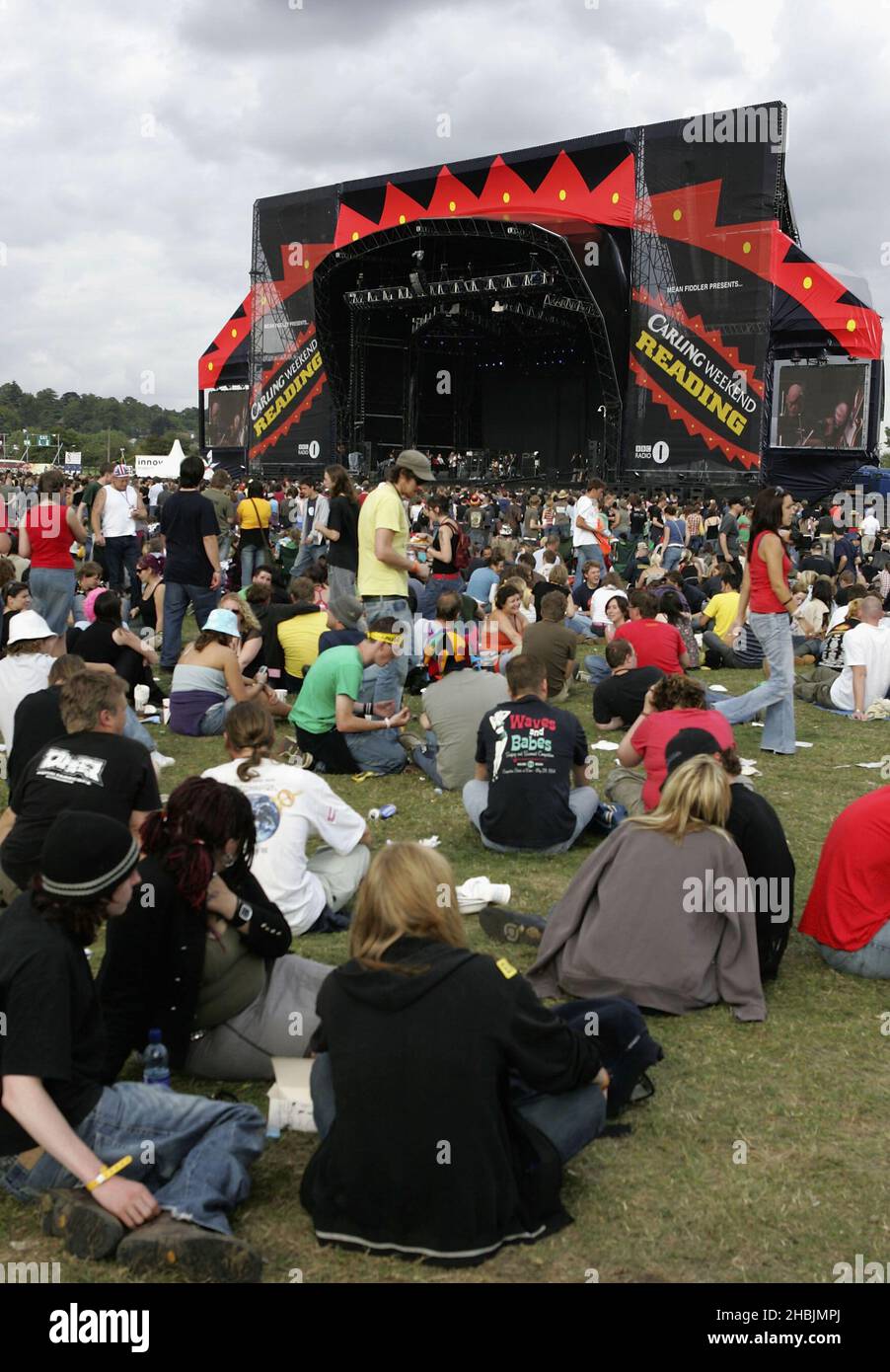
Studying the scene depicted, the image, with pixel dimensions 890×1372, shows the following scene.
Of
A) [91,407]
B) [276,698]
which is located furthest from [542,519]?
[91,407]

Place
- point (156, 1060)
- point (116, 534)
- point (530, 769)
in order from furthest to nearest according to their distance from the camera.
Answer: point (116, 534) < point (530, 769) < point (156, 1060)

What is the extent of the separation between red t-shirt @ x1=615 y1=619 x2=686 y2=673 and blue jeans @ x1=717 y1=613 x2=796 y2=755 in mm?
529

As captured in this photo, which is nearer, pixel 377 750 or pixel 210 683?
pixel 377 750

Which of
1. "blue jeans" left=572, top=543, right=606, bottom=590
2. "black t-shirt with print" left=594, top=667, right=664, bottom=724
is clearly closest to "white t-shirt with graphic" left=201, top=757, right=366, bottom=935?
"black t-shirt with print" left=594, top=667, right=664, bottom=724

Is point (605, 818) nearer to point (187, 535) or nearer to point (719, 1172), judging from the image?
point (719, 1172)

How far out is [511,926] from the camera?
5.15m

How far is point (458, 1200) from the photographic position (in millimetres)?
2926

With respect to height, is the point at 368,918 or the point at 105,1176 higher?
the point at 368,918

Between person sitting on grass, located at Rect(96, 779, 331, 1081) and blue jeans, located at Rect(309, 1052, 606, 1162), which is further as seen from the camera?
person sitting on grass, located at Rect(96, 779, 331, 1081)

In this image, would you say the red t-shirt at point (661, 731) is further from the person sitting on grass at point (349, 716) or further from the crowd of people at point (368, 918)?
the person sitting on grass at point (349, 716)

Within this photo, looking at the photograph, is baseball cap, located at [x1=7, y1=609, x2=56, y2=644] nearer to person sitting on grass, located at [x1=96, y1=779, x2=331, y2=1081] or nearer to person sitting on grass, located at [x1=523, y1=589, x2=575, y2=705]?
person sitting on grass, located at [x1=96, y1=779, x2=331, y2=1081]

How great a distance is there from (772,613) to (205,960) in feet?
18.9

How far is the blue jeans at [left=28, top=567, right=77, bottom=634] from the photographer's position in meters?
9.87

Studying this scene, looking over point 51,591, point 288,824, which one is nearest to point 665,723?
point 288,824
